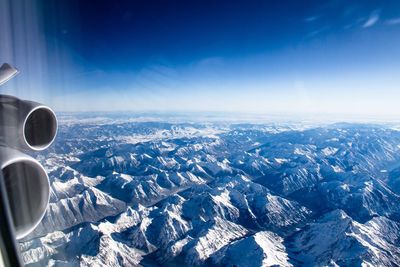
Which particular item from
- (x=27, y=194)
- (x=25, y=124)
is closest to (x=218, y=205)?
(x=25, y=124)

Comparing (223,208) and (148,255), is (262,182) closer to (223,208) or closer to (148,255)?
(223,208)

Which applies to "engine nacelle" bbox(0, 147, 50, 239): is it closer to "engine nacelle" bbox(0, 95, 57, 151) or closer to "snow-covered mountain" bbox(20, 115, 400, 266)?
"engine nacelle" bbox(0, 95, 57, 151)

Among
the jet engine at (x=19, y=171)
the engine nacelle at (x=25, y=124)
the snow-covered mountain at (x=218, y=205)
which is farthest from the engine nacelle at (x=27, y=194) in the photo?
the snow-covered mountain at (x=218, y=205)

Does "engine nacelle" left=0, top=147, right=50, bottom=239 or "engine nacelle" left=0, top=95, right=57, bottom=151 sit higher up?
"engine nacelle" left=0, top=95, right=57, bottom=151

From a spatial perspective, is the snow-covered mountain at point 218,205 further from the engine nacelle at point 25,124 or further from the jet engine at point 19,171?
the jet engine at point 19,171

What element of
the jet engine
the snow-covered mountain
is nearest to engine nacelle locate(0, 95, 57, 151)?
the jet engine

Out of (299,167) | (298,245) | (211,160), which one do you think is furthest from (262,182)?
(298,245)
